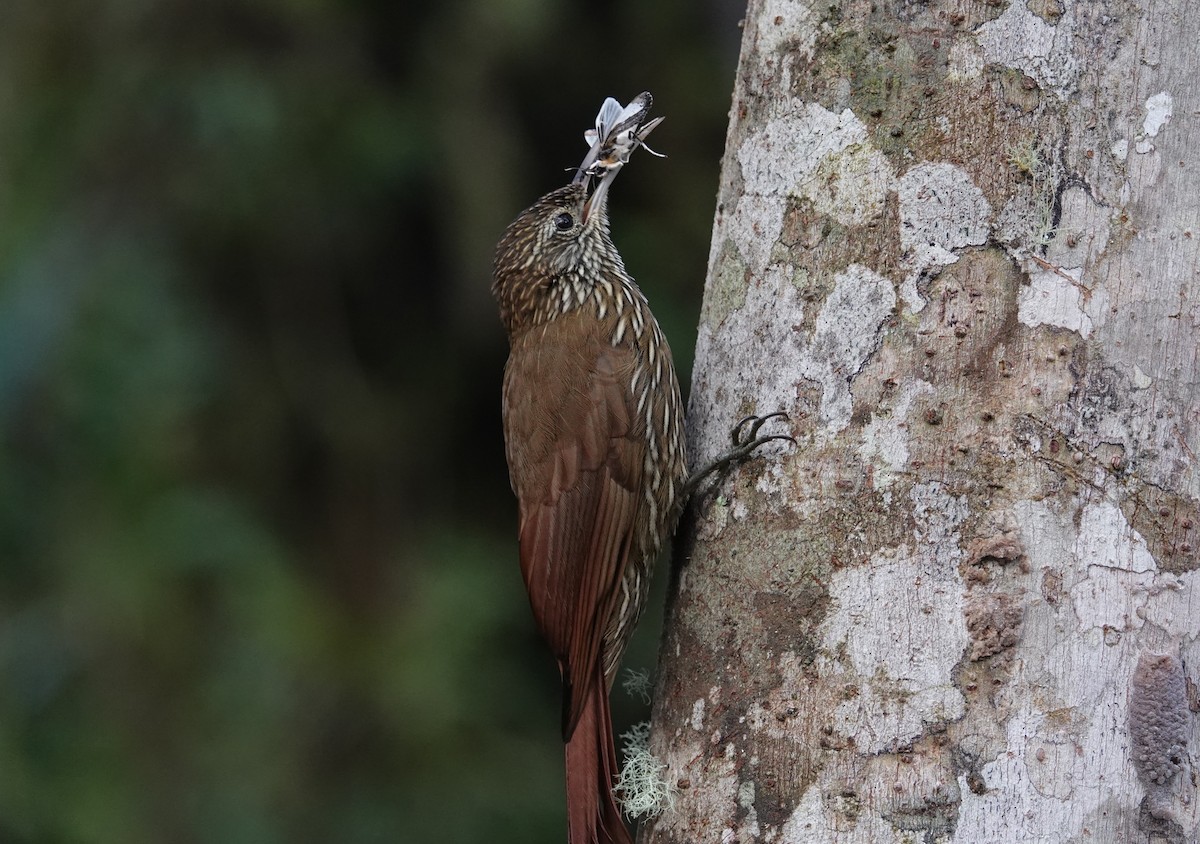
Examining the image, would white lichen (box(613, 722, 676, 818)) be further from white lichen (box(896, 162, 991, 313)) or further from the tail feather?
white lichen (box(896, 162, 991, 313))

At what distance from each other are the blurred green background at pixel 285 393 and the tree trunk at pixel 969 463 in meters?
1.73

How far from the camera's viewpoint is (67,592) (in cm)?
340

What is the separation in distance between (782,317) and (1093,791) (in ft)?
2.75

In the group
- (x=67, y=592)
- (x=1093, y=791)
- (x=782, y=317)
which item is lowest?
(x=67, y=592)

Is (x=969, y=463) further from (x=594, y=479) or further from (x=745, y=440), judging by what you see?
(x=594, y=479)

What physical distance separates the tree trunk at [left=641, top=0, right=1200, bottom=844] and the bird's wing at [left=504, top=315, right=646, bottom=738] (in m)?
0.38

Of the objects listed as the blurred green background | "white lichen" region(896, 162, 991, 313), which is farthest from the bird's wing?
the blurred green background

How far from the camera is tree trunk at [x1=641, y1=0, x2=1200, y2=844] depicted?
1.67 m

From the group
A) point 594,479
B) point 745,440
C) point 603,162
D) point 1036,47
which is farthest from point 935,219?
point 603,162

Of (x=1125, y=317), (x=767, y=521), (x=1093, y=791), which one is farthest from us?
(x=767, y=521)

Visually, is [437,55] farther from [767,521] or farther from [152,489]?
[767,521]

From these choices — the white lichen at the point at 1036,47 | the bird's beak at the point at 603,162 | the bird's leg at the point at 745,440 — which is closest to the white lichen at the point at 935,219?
the white lichen at the point at 1036,47

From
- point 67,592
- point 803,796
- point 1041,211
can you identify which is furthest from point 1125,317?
point 67,592

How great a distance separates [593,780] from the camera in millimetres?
2273
